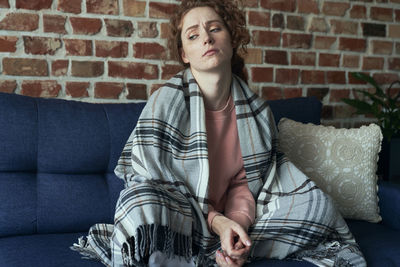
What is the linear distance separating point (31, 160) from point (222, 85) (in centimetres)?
74

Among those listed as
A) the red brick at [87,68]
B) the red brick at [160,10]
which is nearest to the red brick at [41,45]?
the red brick at [87,68]

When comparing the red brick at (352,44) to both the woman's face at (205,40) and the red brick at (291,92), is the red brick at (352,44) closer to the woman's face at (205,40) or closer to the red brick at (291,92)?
the red brick at (291,92)

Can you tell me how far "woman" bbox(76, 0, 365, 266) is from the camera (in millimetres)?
1213

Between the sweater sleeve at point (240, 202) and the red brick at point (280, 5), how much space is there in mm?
1092

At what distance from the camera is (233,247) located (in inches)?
48.3

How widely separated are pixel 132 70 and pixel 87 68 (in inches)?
8.2

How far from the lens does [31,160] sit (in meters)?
1.57

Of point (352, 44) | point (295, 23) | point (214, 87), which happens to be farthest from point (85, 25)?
point (352, 44)

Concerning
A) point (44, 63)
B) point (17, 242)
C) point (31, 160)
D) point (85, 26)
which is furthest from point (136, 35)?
point (17, 242)

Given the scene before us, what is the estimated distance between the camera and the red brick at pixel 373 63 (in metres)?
2.57

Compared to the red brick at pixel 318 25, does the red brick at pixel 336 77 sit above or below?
below

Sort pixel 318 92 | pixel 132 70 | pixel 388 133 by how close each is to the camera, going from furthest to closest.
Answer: pixel 318 92, pixel 388 133, pixel 132 70

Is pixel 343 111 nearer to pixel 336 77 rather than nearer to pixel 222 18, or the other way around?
pixel 336 77

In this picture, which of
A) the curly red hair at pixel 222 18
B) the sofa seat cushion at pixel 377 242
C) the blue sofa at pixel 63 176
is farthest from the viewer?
the curly red hair at pixel 222 18
